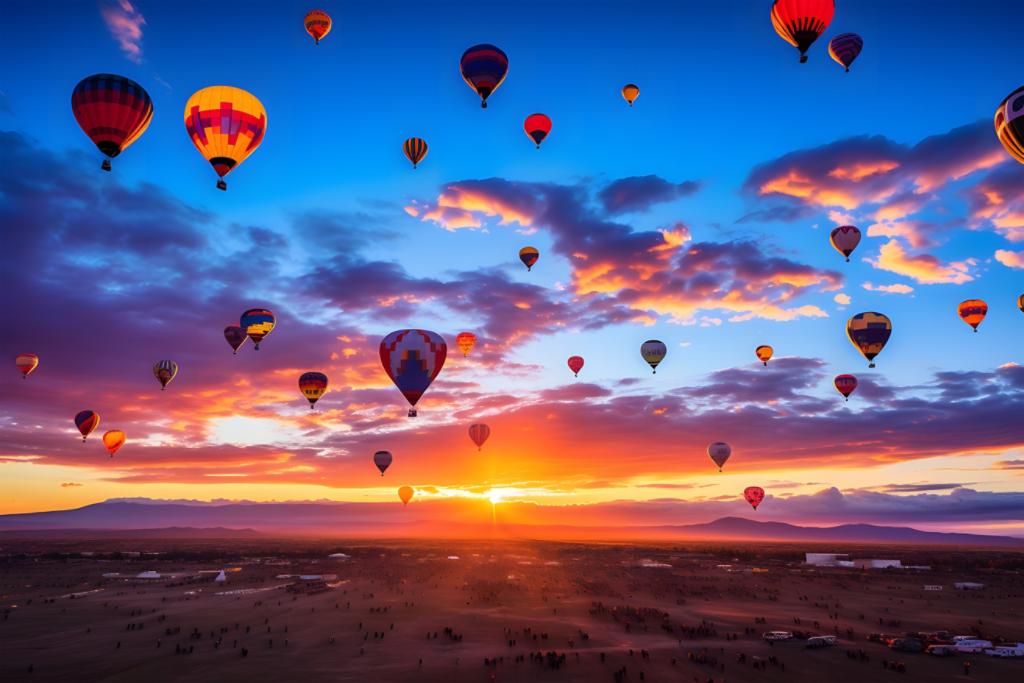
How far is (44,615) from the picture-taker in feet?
158

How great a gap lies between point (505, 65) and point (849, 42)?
23.7 meters

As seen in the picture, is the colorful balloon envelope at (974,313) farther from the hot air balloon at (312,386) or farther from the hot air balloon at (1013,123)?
the hot air balloon at (312,386)

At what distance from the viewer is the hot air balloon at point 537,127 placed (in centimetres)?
5488

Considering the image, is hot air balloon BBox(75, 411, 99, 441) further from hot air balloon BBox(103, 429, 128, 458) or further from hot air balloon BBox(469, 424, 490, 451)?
hot air balloon BBox(469, 424, 490, 451)

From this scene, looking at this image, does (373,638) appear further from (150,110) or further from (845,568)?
(845,568)

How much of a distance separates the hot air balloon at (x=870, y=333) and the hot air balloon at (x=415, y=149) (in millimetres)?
37454

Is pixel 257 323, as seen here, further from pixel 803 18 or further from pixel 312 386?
pixel 803 18

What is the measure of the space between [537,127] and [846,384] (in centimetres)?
3934

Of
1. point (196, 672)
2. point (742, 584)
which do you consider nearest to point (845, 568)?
point (742, 584)

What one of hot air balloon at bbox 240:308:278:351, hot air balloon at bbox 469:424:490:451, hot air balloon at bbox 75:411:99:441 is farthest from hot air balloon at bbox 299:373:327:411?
hot air balloon at bbox 75:411:99:441

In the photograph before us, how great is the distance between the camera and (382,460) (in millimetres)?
82312

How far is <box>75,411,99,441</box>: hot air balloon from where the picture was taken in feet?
246

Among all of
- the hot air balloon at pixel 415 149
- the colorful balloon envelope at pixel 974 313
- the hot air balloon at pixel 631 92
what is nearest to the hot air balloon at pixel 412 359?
the hot air balloon at pixel 415 149

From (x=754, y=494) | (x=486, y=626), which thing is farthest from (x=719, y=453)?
(x=486, y=626)
